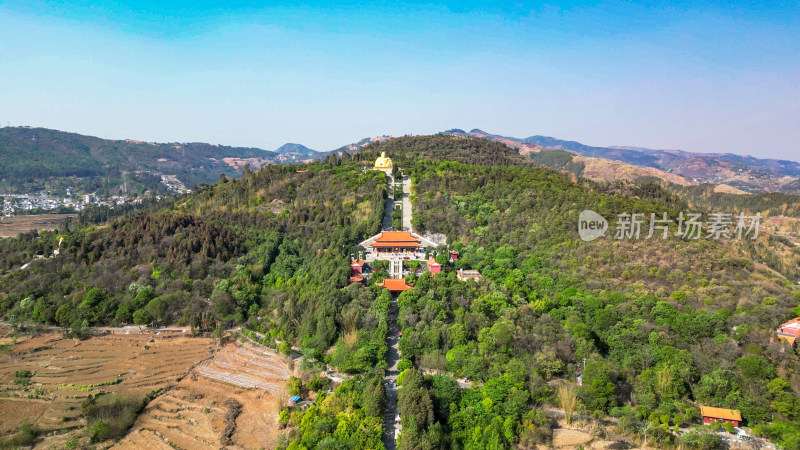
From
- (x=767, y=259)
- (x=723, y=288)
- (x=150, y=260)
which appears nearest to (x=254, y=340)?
(x=150, y=260)

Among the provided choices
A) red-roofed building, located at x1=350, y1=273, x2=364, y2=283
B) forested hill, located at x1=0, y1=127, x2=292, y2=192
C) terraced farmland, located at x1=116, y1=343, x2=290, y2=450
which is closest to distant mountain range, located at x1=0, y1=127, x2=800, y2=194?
forested hill, located at x1=0, y1=127, x2=292, y2=192

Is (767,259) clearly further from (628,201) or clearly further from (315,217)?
(315,217)

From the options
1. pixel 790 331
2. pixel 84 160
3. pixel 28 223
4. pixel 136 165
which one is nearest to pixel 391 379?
pixel 790 331

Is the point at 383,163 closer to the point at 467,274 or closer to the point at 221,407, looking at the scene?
the point at 467,274

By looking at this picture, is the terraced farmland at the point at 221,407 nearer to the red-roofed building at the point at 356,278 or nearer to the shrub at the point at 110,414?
the shrub at the point at 110,414

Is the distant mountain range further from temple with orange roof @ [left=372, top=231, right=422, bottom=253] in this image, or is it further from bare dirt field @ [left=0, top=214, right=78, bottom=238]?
temple with orange roof @ [left=372, top=231, right=422, bottom=253]
